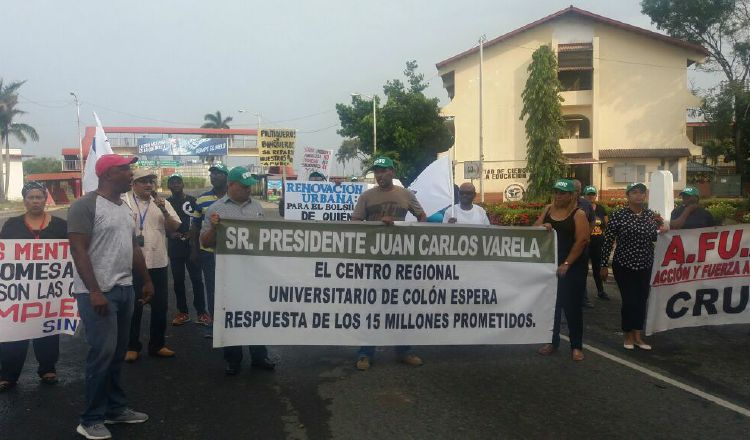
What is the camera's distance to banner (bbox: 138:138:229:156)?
241 feet

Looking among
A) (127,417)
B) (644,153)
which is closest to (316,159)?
(127,417)

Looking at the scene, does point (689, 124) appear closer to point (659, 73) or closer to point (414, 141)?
point (659, 73)

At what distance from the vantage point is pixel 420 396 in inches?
209

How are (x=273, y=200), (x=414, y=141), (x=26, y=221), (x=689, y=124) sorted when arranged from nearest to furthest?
1. (x=26, y=221)
2. (x=414, y=141)
3. (x=689, y=124)
4. (x=273, y=200)

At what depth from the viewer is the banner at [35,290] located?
18.8ft

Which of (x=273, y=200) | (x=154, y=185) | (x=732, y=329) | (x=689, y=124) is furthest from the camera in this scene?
(x=273, y=200)

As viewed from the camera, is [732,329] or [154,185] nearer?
[154,185]

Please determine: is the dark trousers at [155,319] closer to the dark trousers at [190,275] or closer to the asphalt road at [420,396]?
the asphalt road at [420,396]

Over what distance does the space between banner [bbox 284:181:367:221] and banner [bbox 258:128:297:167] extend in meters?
8.53

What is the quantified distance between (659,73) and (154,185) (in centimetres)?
3508

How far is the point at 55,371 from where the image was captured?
5.96 metres

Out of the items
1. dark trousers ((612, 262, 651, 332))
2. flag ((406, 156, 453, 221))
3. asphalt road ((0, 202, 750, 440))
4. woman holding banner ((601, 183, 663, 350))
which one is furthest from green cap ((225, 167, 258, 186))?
dark trousers ((612, 262, 651, 332))

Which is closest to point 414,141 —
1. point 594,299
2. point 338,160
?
point 594,299

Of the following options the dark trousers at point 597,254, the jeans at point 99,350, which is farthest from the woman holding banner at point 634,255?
the jeans at point 99,350
